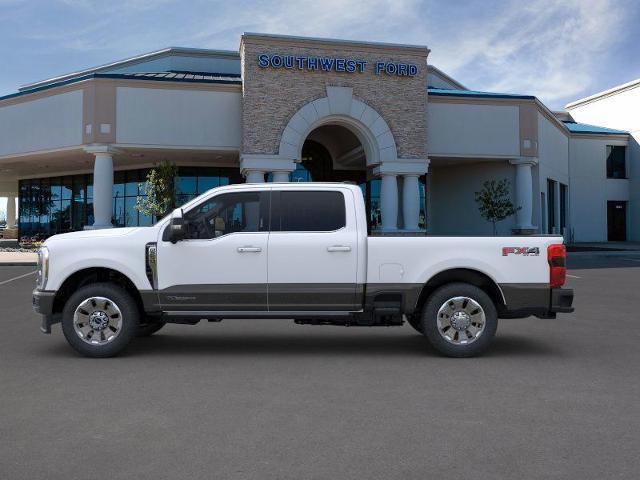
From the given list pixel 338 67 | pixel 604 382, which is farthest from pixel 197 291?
pixel 338 67

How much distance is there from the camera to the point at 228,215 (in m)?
8.02

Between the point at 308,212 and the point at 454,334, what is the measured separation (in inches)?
91.9

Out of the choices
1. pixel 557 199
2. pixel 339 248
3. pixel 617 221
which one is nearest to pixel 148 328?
pixel 339 248

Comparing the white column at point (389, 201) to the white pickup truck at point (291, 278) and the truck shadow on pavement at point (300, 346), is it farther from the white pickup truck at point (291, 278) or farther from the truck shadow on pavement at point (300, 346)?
the white pickup truck at point (291, 278)

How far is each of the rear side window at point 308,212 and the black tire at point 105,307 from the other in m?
2.01

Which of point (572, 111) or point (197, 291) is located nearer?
point (197, 291)

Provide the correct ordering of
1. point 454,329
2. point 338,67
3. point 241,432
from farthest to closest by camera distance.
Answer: point 338,67, point 454,329, point 241,432

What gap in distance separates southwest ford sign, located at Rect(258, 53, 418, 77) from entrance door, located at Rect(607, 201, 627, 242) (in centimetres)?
2484

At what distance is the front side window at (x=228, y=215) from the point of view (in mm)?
7910

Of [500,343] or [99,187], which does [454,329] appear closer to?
[500,343]

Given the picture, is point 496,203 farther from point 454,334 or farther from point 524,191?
point 454,334

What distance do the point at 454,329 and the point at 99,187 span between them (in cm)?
2602

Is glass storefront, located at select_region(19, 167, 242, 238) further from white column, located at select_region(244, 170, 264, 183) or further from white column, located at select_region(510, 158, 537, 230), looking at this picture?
white column, located at select_region(510, 158, 537, 230)

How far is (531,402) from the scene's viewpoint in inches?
224
